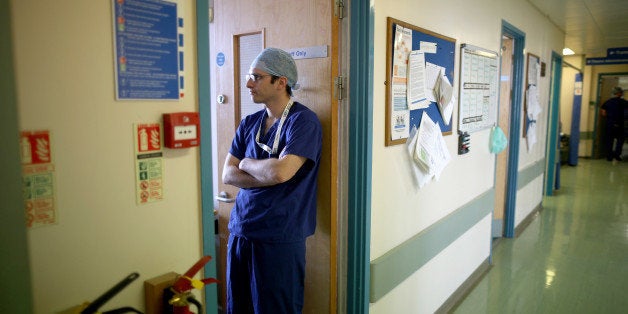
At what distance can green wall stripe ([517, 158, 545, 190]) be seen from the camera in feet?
15.3

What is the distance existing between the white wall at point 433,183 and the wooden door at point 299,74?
224mm

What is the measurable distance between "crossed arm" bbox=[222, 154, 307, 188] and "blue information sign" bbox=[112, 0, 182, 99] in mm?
663

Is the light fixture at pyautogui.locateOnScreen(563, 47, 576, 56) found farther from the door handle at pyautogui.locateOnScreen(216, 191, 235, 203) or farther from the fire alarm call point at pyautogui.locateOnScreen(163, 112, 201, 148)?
the fire alarm call point at pyautogui.locateOnScreen(163, 112, 201, 148)

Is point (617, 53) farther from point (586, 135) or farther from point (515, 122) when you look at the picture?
point (515, 122)

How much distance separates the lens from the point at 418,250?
245 centimetres

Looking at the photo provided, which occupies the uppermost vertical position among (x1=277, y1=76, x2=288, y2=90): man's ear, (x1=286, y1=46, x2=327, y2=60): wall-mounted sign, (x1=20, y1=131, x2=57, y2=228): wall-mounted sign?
(x1=286, y1=46, x2=327, y2=60): wall-mounted sign

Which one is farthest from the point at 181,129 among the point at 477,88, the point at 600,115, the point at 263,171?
the point at 600,115

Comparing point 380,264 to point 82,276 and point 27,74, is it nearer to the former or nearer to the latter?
point 82,276

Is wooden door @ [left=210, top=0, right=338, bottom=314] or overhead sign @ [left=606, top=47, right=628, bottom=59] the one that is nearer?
wooden door @ [left=210, top=0, right=338, bottom=314]

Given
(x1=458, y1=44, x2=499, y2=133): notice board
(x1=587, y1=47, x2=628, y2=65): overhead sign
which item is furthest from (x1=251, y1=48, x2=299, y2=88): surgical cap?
(x1=587, y1=47, x2=628, y2=65): overhead sign

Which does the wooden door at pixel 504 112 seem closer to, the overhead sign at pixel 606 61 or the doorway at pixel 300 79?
the doorway at pixel 300 79

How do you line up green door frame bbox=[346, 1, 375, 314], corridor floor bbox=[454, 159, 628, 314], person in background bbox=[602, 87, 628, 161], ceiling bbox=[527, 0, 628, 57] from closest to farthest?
green door frame bbox=[346, 1, 375, 314], corridor floor bbox=[454, 159, 628, 314], ceiling bbox=[527, 0, 628, 57], person in background bbox=[602, 87, 628, 161]

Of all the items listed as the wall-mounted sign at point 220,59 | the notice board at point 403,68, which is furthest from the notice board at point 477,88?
the wall-mounted sign at point 220,59

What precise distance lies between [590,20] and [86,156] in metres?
6.44
